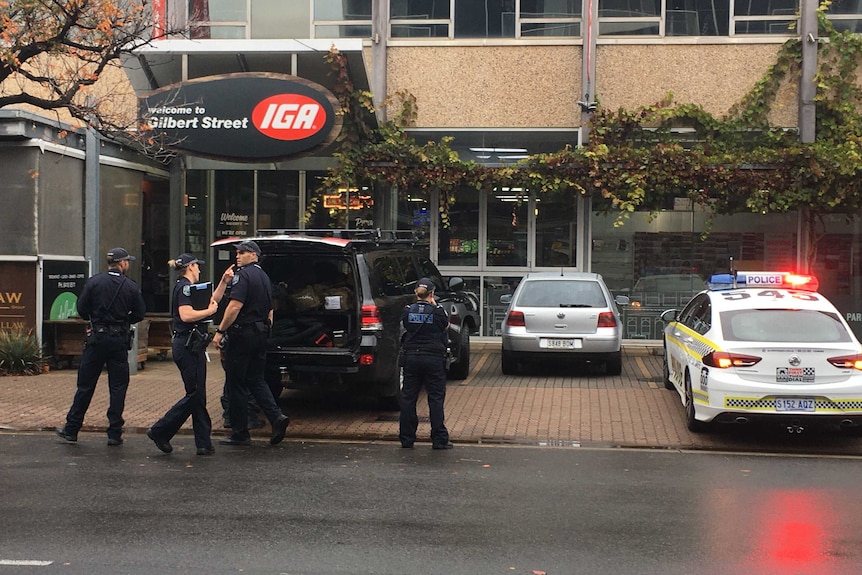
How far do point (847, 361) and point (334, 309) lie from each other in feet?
17.5

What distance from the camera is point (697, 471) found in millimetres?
8430

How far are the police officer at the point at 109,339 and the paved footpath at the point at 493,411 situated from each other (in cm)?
72

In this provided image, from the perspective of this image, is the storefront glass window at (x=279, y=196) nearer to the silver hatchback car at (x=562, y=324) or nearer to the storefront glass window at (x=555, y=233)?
the storefront glass window at (x=555, y=233)

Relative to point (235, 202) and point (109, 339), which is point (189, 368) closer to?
point (109, 339)

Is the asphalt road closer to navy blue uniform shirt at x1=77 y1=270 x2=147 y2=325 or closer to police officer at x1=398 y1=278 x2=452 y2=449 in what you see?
police officer at x1=398 y1=278 x2=452 y2=449

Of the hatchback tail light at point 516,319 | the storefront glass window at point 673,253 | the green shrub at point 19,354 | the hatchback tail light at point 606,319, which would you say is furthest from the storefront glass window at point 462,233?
the green shrub at point 19,354

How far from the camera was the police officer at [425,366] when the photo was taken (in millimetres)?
9188

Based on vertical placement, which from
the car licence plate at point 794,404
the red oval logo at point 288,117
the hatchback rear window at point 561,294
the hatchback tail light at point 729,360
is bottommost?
the car licence plate at point 794,404

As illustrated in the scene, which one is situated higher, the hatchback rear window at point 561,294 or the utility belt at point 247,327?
the hatchback rear window at point 561,294

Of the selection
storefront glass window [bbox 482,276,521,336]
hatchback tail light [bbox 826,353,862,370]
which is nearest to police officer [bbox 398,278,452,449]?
hatchback tail light [bbox 826,353,862,370]

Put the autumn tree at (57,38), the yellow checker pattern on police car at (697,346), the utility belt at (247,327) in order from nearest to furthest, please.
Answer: the utility belt at (247,327) < the yellow checker pattern on police car at (697,346) < the autumn tree at (57,38)

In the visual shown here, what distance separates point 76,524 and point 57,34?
6.71 metres

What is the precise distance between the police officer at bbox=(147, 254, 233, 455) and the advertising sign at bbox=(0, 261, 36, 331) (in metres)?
5.80

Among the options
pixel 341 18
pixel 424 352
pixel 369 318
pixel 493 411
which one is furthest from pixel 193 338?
pixel 341 18
